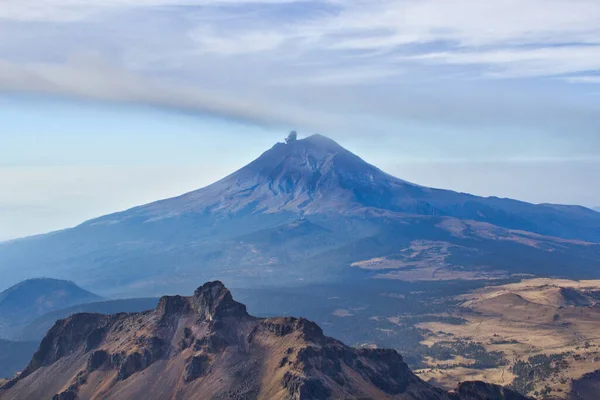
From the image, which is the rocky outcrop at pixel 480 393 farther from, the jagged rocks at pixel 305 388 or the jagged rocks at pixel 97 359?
the jagged rocks at pixel 97 359

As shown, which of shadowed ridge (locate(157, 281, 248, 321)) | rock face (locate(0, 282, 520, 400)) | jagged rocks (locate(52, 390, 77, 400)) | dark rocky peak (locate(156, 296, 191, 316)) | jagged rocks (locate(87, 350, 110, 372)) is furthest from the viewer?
dark rocky peak (locate(156, 296, 191, 316))

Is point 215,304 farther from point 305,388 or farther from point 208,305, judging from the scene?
point 305,388

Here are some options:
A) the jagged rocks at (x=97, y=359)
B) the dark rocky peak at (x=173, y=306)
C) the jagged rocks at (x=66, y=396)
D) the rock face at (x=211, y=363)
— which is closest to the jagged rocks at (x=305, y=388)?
the rock face at (x=211, y=363)

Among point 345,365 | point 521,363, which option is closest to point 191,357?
point 345,365

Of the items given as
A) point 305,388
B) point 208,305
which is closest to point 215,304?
point 208,305

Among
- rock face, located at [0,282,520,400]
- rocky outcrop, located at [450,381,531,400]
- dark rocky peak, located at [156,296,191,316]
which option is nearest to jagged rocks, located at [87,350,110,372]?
rock face, located at [0,282,520,400]

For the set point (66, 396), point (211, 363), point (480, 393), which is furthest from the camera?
point (66, 396)

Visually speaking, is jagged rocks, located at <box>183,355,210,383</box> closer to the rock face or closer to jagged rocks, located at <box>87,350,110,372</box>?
the rock face
